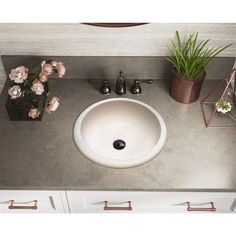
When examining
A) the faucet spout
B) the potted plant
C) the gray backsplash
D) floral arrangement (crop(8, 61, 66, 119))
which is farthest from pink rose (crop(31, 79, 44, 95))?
the potted plant

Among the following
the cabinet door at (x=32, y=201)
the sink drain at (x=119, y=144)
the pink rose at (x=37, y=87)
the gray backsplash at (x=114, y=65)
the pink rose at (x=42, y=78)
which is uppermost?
the gray backsplash at (x=114, y=65)

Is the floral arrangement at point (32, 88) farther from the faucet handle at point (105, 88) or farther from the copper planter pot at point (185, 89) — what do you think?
the copper planter pot at point (185, 89)

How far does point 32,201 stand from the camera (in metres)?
1.38

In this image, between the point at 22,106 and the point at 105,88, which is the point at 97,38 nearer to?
the point at 105,88

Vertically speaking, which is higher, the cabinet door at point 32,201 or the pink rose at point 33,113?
the pink rose at point 33,113

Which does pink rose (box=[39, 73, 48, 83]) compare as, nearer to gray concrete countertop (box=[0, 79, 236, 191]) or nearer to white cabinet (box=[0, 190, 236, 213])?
gray concrete countertop (box=[0, 79, 236, 191])

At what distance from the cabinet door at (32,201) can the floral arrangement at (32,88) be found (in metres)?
0.34

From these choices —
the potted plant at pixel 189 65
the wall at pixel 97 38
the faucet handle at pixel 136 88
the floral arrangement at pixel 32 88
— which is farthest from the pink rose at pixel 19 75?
the potted plant at pixel 189 65

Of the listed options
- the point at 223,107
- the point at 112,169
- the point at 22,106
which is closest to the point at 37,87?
the point at 22,106

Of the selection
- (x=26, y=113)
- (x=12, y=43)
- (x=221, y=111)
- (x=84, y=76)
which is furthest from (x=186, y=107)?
(x=12, y=43)

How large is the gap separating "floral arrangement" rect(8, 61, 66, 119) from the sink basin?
190 mm

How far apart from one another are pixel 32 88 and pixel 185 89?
706mm

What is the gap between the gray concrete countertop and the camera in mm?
1253

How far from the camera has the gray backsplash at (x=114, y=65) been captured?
63.2 inches
